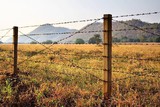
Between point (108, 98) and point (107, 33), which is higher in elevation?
point (107, 33)

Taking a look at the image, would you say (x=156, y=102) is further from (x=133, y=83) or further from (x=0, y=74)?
(x=0, y=74)

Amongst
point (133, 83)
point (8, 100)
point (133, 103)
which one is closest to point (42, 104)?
point (8, 100)

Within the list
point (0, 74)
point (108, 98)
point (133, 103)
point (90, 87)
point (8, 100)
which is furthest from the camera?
point (0, 74)

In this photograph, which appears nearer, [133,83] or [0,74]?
[133,83]

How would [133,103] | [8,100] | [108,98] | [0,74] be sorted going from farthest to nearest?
[0,74] → [8,100] → [108,98] → [133,103]

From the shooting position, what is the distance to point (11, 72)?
32.4 feet

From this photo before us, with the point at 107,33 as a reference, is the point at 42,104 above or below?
below

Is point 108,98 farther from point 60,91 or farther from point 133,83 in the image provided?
point 133,83

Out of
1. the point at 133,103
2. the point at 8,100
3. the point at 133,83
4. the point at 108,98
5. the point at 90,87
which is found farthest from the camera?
the point at 133,83

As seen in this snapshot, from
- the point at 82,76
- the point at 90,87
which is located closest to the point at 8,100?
the point at 90,87

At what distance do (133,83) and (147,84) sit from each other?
445 mm

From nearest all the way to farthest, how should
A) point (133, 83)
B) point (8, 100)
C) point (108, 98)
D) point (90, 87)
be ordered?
point (108, 98) < point (8, 100) < point (90, 87) < point (133, 83)

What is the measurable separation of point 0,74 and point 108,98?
5155 millimetres

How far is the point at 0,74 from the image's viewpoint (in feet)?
31.8
